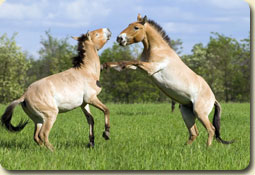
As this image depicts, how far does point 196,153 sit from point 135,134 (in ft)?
9.10

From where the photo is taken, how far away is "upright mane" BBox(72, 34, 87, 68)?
7004mm

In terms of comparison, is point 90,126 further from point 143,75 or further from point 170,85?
point 143,75

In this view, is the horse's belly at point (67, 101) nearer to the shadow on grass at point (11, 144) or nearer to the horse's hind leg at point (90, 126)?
the horse's hind leg at point (90, 126)

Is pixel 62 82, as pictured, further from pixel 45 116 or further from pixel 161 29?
pixel 161 29

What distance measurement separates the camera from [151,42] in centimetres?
678

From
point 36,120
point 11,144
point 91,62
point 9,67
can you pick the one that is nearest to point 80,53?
point 91,62

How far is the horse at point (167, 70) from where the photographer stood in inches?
256

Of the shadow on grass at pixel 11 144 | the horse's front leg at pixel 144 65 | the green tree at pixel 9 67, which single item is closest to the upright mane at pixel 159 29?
the horse's front leg at pixel 144 65

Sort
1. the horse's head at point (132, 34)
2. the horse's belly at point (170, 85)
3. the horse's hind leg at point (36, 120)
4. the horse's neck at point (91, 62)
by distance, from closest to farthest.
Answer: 1. the horse's hind leg at point (36, 120)
2. the horse's belly at point (170, 85)
3. the horse's head at point (132, 34)
4. the horse's neck at point (91, 62)

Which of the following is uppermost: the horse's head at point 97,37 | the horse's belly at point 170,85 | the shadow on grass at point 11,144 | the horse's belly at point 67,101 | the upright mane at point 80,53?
the horse's head at point 97,37

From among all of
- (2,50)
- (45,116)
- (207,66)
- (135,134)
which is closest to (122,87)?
(207,66)

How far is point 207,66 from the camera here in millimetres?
32000

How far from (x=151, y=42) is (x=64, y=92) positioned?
2.02m

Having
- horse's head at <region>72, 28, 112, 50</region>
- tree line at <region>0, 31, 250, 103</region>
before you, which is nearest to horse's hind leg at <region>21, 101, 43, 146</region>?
horse's head at <region>72, 28, 112, 50</region>
